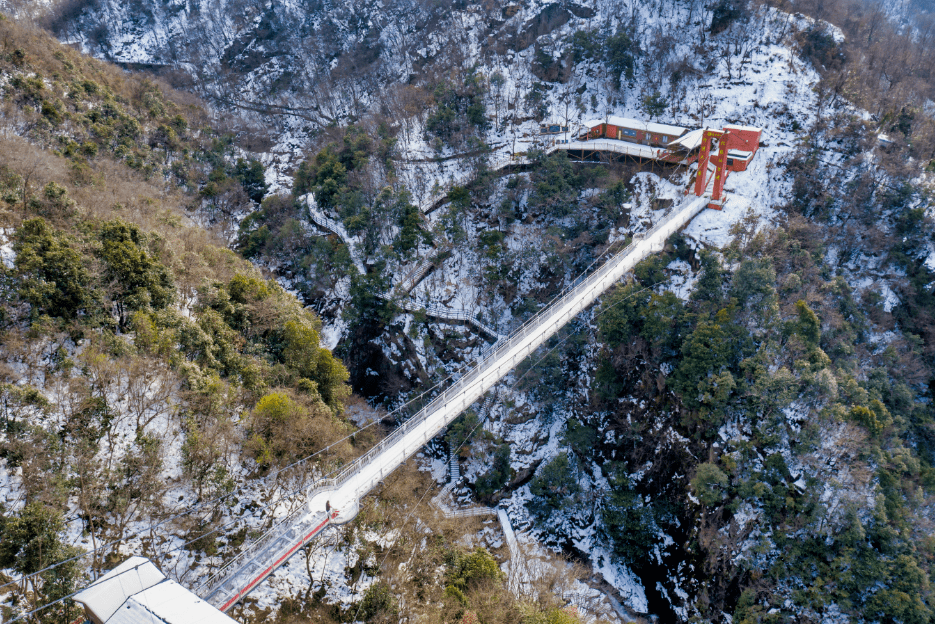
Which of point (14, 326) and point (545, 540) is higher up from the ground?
point (14, 326)

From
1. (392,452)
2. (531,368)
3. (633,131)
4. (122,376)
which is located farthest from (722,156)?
(122,376)

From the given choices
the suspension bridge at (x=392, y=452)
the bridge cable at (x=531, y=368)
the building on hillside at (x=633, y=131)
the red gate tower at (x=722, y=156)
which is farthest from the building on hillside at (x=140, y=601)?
the building on hillside at (x=633, y=131)

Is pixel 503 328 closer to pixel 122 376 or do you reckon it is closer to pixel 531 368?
pixel 531 368

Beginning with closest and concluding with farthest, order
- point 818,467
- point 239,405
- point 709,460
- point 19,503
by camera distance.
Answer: point 19,503 < point 239,405 < point 818,467 < point 709,460

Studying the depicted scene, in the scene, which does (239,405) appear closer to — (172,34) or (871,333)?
(871,333)

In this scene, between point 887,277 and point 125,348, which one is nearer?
point 125,348

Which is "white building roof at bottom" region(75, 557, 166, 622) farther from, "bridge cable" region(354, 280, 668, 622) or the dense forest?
"bridge cable" region(354, 280, 668, 622)

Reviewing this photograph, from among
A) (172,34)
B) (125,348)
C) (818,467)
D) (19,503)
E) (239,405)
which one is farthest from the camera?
(172,34)

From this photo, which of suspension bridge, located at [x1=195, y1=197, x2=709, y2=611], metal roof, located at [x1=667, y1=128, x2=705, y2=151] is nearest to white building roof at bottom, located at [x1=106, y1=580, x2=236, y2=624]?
suspension bridge, located at [x1=195, y1=197, x2=709, y2=611]

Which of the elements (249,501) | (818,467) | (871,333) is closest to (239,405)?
(249,501)
